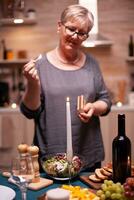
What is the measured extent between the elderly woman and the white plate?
1.88ft

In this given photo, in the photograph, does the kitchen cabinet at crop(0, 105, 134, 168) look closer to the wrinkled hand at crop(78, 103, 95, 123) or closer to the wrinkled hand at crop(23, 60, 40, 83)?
the wrinkled hand at crop(78, 103, 95, 123)

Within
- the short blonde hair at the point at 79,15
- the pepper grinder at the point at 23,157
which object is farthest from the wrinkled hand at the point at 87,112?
the short blonde hair at the point at 79,15

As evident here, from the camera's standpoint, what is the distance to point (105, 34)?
A: 4.20 meters

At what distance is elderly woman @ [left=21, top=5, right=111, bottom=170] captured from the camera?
196 centimetres

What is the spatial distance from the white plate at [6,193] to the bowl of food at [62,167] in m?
0.24

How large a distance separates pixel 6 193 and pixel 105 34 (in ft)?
10.1

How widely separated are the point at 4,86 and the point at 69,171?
8.76 feet

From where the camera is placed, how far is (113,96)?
4133mm

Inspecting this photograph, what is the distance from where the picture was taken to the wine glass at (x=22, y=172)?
1357 mm

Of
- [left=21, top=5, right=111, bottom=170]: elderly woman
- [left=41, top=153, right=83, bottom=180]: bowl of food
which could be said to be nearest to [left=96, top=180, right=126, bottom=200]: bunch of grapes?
[left=41, top=153, right=83, bottom=180]: bowl of food

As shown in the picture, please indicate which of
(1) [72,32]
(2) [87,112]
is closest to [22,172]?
(2) [87,112]

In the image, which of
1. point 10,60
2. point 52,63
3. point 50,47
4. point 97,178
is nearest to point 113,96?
point 50,47

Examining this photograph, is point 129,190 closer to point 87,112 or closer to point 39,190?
point 39,190

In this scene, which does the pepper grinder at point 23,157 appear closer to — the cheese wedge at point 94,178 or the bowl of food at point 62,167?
the bowl of food at point 62,167
